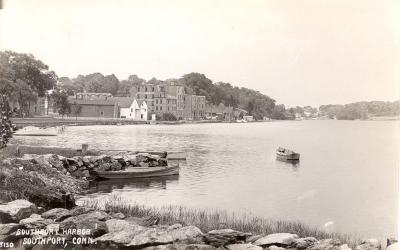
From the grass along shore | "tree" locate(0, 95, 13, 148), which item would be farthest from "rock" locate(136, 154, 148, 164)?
"tree" locate(0, 95, 13, 148)

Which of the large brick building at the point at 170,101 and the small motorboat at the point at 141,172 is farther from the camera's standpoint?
the small motorboat at the point at 141,172

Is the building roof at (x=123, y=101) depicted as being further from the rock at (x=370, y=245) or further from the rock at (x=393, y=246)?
the rock at (x=393, y=246)

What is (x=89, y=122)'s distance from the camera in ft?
22.2

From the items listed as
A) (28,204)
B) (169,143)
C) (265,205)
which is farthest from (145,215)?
(169,143)

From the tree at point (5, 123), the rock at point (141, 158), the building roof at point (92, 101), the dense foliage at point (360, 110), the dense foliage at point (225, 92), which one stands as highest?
the dense foliage at point (225, 92)

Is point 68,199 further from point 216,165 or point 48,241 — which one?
point 216,165

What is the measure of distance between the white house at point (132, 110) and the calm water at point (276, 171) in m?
0.20

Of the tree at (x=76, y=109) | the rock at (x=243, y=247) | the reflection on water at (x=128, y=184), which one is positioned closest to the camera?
the rock at (x=243, y=247)

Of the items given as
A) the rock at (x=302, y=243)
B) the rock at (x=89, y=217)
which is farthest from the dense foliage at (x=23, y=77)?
the rock at (x=302, y=243)

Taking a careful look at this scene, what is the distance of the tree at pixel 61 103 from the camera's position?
6.26 meters

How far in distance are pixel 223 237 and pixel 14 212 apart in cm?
177

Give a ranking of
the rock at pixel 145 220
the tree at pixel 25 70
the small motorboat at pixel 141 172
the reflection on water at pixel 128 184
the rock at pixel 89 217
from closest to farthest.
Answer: the rock at pixel 89 217, the rock at pixel 145 220, the tree at pixel 25 70, the reflection on water at pixel 128 184, the small motorboat at pixel 141 172

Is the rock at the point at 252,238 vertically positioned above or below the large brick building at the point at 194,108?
below

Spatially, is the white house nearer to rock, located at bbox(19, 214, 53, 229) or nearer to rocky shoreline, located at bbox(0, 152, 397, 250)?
rocky shoreline, located at bbox(0, 152, 397, 250)
